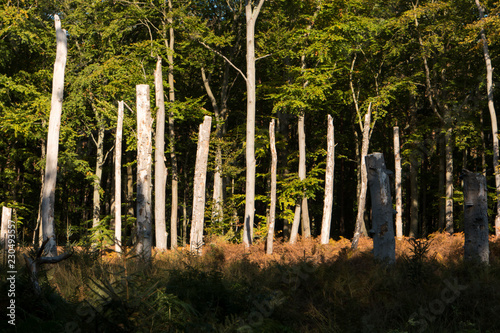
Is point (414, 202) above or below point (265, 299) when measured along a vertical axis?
above

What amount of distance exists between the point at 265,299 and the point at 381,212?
5081 mm

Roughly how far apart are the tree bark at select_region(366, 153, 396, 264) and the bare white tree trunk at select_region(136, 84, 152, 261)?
227 inches

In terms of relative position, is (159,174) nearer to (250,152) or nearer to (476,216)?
(250,152)

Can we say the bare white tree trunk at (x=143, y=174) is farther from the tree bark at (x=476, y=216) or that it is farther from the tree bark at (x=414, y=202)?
the tree bark at (x=414, y=202)

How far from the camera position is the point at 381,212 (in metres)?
10.6

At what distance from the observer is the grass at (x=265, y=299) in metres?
5.03

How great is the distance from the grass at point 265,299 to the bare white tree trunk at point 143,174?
1924 mm

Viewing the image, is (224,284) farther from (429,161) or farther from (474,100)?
(429,161)

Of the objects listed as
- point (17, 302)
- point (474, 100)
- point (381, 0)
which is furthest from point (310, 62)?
point (17, 302)

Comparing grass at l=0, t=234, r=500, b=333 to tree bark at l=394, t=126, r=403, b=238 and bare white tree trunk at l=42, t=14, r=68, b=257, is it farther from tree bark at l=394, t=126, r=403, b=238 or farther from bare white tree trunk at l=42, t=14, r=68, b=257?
tree bark at l=394, t=126, r=403, b=238

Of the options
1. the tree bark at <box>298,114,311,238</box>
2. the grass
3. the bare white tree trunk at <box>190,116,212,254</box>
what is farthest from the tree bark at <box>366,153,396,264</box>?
the tree bark at <box>298,114,311,238</box>

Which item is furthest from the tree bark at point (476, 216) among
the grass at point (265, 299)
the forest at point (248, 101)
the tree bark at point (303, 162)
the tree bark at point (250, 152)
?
the tree bark at point (303, 162)

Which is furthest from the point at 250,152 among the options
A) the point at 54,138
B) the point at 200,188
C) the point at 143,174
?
the point at 54,138

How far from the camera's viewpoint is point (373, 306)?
691 cm
